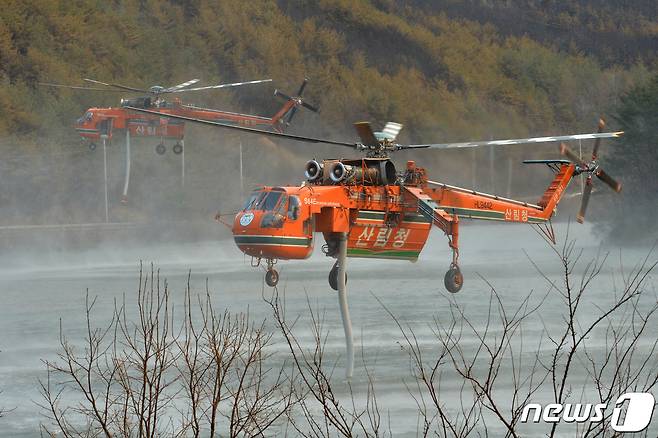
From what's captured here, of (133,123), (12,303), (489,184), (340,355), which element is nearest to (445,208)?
(340,355)

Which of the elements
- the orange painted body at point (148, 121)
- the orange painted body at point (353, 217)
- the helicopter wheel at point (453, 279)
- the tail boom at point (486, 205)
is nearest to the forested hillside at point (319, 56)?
the orange painted body at point (148, 121)

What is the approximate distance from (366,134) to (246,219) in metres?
3.07

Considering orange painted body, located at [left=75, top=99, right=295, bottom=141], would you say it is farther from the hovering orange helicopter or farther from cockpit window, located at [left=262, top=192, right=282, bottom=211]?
cockpit window, located at [left=262, top=192, right=282, bottom=211]

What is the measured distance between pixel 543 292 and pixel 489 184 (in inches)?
417

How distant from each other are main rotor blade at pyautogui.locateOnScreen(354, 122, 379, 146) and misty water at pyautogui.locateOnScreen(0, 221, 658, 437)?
4108 mm

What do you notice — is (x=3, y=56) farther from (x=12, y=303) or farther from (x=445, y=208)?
(x=445, y=208)

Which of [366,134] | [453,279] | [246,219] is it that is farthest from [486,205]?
[246,219]

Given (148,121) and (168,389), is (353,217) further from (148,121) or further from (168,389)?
(148,121)

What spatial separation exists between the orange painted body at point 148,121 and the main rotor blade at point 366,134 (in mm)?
24135

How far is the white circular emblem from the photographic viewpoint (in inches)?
1072

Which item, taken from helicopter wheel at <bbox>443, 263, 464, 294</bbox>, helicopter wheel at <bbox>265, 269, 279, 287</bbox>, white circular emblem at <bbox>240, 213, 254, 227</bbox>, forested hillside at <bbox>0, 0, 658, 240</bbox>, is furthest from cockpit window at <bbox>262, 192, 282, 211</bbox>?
forested hillside at <bbox>0, 0, 658, 240</bbox>

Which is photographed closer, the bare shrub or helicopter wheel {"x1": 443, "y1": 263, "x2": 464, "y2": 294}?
the bare shrub

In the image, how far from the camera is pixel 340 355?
3253cm

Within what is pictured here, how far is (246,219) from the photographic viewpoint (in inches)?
1075
